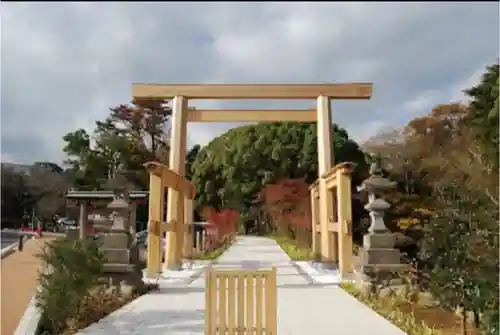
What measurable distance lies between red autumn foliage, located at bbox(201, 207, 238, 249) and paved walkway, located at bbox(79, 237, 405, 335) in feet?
27.1

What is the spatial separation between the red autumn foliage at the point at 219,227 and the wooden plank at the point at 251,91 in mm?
6146

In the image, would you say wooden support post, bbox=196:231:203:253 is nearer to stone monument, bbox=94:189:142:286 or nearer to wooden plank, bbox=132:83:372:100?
wooden plank, bbox=132:83:372:100

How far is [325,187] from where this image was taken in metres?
8.81

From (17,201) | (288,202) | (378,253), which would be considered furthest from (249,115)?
(288,202)

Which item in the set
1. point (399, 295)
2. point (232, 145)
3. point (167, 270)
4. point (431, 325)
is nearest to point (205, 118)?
point (167, 270)

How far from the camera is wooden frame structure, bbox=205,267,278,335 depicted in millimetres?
3182

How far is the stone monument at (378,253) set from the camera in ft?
18.5

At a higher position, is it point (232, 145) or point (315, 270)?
point (232, 145)

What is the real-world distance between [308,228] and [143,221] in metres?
4.90

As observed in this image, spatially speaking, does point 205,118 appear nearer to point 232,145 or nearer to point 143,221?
point 143,221

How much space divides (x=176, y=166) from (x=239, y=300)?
623 cm

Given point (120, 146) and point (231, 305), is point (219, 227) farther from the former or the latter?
point (231, 305)

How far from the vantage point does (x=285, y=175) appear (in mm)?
20891

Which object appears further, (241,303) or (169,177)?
(169,177)
